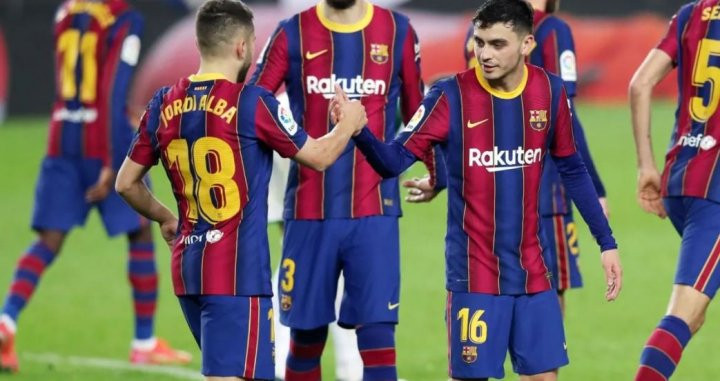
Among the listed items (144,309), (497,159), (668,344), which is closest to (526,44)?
(497,159)

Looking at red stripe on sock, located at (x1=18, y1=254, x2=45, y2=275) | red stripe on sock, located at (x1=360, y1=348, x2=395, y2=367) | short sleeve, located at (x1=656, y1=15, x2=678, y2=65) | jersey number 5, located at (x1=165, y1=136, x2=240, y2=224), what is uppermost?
short sleeve, located at (x1=656, y1=15, x2=678, y2=65)

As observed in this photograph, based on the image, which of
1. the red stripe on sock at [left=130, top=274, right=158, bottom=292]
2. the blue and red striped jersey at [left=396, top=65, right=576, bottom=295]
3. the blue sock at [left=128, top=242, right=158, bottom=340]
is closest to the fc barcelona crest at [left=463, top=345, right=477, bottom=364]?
the blue and red striped jersey at [left=396, top=65, right=576, bottom=295]

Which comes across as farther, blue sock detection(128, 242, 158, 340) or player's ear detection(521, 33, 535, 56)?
blue sock detection(128, 242, 158, 340)

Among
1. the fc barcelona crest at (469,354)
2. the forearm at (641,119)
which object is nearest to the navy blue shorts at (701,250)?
the forearm at (641,119)

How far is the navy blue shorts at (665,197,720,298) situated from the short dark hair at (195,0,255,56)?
2.04m

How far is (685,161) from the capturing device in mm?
6613

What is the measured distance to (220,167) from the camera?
5703mm

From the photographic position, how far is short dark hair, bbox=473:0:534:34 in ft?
19.2

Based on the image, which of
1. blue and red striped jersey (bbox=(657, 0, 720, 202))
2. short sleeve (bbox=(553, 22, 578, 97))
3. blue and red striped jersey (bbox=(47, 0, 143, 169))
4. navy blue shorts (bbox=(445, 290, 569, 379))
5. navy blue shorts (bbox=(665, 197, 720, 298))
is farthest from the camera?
blue and red striped jersey (bbox=(47, 0, 143, 169))

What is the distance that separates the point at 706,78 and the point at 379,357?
1827 mm

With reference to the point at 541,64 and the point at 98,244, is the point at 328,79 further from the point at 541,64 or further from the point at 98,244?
the point at 98,244

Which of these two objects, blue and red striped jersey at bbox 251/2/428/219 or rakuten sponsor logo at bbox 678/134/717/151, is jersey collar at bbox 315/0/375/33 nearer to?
blue and red striped jersey at bbox 251/2/428/219

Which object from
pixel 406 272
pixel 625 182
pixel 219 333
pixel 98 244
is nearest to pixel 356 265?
pixel 219 333

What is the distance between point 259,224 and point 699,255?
185cm
